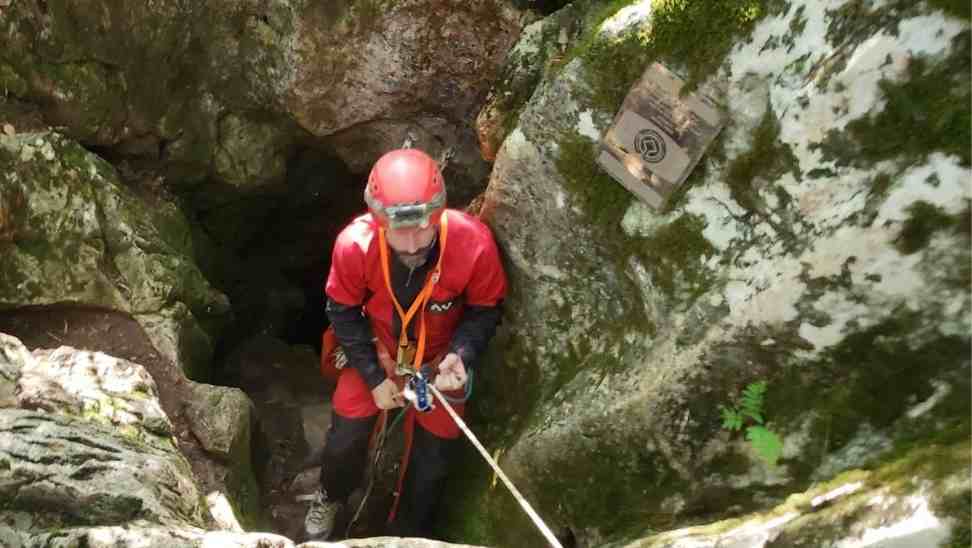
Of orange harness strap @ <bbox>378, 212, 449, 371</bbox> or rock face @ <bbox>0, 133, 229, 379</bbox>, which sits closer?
orange harness strap @ <bbox>378, 212, 449, 371</bbox>

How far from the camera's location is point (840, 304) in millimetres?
3514

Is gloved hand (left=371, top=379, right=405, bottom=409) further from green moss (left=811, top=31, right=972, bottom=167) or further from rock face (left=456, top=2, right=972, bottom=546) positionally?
green moss (left=811, top=31, right=972, bottom=167)

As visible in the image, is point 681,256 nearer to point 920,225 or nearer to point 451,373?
point 920,225

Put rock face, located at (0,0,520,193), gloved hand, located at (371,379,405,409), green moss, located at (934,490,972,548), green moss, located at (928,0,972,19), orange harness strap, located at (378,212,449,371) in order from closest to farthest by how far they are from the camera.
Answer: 1. green moss, located at (934,490,972,548)
2. green moss, located at (928,0,972,19)
3. orange harness strap, located at (378,212,449,371)
4. gloved hand, located at (371,379,405,409)
5. rock face, located at (0,0,520,193)

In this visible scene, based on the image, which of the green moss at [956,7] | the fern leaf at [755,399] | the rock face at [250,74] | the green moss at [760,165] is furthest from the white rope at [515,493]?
the rock face at [250,74]

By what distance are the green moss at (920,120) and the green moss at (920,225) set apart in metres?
0.21

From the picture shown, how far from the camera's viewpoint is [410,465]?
616 cm

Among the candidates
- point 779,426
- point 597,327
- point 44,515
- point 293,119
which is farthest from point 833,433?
point 293,119

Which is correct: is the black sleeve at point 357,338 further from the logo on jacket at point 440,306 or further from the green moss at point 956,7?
the green moss at point 956,7

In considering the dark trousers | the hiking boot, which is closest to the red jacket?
the dark trousers

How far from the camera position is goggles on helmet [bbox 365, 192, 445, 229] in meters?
4.34

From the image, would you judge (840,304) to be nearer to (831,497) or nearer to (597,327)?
(831,497)

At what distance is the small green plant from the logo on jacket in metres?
1.91

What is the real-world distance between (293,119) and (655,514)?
4.82 m
